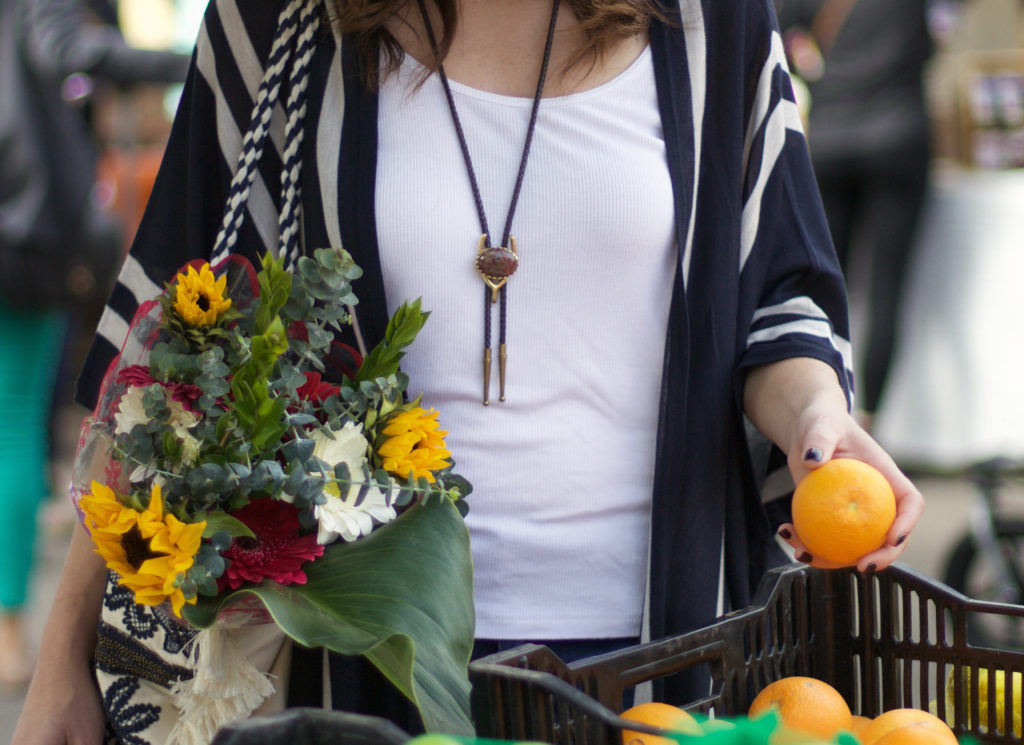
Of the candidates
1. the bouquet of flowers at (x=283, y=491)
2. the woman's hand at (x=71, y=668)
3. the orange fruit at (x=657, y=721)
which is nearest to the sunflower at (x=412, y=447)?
the bouquet of flowers at (x=283, y=491)

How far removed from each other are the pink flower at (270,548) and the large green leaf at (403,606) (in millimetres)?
11

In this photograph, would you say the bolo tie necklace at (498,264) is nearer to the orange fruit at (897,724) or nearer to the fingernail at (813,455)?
the fingernail at (813,455)

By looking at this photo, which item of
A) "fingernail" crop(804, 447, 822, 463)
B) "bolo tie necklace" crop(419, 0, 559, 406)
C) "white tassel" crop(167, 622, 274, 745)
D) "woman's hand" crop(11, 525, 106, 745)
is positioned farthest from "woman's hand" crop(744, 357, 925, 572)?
"woman's hand" crop(11, 525, 106, 745)

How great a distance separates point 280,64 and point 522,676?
2.30 feet

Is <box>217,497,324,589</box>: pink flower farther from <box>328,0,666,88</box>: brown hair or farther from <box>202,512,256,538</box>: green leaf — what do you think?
<box>328,0,666,88</box>: brown hair

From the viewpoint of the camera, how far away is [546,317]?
Answer: 4.08 ft

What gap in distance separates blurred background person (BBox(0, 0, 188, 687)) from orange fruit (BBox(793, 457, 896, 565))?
2.32 metres

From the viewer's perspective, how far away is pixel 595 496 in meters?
1.27

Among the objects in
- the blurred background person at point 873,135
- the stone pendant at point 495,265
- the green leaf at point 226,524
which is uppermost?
the blurred background person at point 873,135

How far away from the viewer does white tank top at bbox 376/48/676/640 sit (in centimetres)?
123

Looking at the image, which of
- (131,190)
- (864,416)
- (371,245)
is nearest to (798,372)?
(371,245)

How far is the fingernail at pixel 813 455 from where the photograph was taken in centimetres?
104

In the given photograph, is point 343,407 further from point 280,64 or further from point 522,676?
point 280,64

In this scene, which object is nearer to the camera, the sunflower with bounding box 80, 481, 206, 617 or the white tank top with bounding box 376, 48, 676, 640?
the sunflower with bounding box 80, 481, 206, 617
